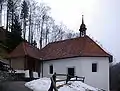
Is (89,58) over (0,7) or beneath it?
beneath

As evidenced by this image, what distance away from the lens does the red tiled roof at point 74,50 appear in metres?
31.9

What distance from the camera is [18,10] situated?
55.3 metres

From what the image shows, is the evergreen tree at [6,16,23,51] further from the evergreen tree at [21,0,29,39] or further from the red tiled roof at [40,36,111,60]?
A: the red tiled roof at [40,36,111,60]

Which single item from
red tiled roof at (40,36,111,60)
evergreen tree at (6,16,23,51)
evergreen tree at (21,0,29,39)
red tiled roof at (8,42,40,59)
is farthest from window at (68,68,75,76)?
evergreen tree at (21,0,29,39)

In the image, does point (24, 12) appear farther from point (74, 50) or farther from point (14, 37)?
point (74, 50)

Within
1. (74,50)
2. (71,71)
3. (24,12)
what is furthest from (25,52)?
(24,12)

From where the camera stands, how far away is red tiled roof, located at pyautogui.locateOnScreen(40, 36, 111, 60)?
105 ft

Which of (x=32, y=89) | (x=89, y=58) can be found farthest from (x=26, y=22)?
(x=32, y=89)

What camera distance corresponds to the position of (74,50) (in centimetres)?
3322

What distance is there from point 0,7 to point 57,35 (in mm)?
18127

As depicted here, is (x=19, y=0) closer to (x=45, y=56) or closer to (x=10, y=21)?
(x=10, y=21)

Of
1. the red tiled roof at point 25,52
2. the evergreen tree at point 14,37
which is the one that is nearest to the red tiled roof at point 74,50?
the red tiled roof at point 25,52

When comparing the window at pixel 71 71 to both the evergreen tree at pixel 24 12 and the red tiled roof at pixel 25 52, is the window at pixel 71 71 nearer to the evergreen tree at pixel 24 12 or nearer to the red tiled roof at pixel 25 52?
the red tiled roof at pixel 25 52

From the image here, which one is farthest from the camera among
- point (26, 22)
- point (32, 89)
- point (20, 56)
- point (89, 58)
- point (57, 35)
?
point (57, 35)
